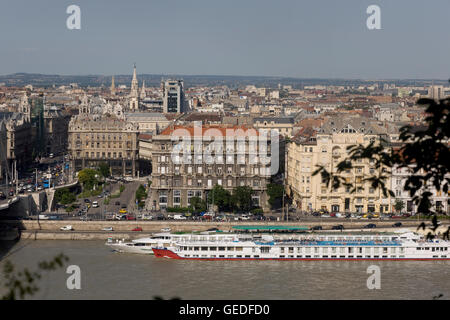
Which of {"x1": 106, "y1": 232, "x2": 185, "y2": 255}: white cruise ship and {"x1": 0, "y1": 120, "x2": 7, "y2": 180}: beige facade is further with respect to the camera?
{"x1": 0, "y1": 120, "x2": 7, "y2": 180}: beige facade

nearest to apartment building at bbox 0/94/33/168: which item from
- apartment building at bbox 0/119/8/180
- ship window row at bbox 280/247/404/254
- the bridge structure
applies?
apartment building at bbox 0/119/8/180

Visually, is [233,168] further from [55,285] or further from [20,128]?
[20,128]

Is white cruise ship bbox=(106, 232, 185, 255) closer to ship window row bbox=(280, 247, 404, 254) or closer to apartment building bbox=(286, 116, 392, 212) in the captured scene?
ship window row bbox=(280, 247, 404, 254)

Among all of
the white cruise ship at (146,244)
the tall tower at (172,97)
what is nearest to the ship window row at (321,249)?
the white cruise ship at (146,244)

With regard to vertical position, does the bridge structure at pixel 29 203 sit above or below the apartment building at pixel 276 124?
below

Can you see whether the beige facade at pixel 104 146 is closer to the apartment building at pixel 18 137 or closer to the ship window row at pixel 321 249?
the apartment building at pixel 18 137
